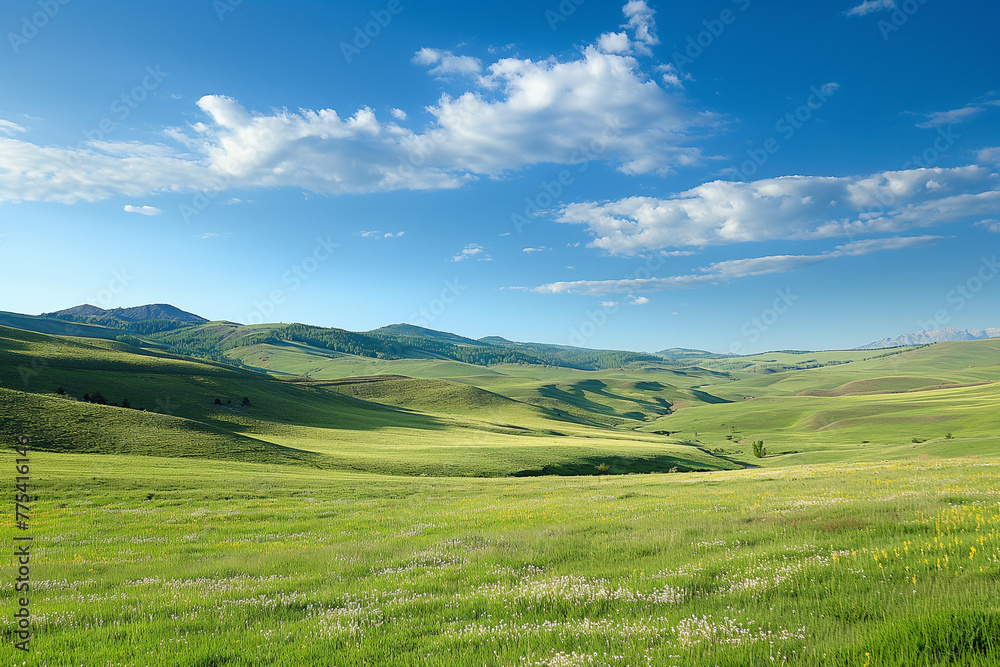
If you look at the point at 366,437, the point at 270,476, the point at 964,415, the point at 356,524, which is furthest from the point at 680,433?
the point at 356,524

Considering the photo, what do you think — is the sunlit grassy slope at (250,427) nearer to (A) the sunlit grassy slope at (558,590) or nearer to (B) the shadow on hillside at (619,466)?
(B) the shadow on hillside at (619,466)

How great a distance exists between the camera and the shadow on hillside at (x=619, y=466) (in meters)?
66.7

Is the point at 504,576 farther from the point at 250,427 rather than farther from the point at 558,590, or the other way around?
the point at 250,427

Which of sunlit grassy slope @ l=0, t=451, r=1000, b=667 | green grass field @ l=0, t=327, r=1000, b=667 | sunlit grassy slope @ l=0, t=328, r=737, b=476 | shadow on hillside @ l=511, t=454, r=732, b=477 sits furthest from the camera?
shadow on hillside @ l=511, t=454, r=732, b=477

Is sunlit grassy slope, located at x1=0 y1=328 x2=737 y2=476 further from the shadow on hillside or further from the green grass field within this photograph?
the green grass field

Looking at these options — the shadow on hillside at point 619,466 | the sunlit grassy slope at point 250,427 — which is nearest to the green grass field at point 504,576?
the sunlit grassy slope at point 250,427

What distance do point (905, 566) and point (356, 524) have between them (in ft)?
61.2

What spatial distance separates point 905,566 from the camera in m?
8.20

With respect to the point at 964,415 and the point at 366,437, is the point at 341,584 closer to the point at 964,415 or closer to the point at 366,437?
the point at 366,437

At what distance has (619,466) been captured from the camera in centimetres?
7431

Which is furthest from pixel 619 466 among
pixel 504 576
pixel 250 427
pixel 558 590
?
pixel 558 590

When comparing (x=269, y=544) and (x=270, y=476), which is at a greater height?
(x=269, y=544)

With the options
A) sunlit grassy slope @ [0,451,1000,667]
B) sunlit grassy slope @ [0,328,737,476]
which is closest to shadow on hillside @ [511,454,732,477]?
sunlit grassy slope @ [0,328,737,476]

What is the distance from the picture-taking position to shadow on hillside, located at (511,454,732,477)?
219 ft
